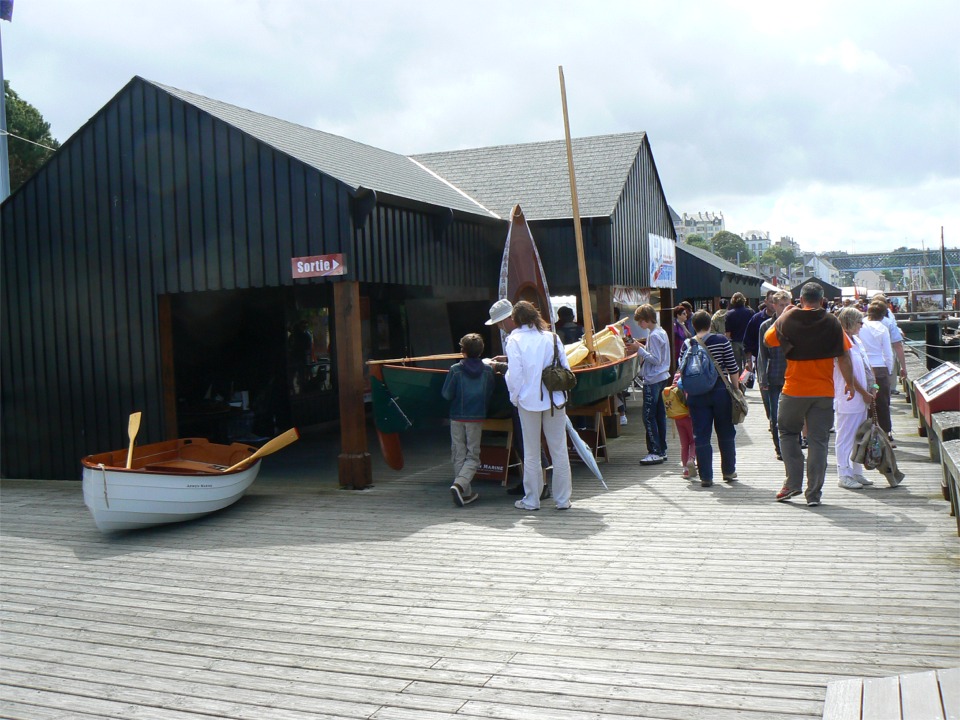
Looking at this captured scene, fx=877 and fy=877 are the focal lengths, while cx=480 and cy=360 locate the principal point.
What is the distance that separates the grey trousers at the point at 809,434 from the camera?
716 centimetres

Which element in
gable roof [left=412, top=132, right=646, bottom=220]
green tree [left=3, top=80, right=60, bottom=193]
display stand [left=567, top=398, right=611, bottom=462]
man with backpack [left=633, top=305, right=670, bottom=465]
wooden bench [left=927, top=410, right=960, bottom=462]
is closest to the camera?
wooden bench [left=927, top=410, right=960, bottom=462]

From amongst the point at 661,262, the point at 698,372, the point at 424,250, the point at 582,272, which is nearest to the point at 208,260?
the point at 424,250

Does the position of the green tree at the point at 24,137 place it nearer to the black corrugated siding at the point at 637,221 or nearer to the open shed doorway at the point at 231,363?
the open shed doorway at the point at 231,363

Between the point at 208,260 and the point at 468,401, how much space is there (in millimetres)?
4070

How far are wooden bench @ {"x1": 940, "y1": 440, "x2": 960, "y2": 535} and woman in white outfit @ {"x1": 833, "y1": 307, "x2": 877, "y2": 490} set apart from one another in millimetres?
730

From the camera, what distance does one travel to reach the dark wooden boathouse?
9.94 meters

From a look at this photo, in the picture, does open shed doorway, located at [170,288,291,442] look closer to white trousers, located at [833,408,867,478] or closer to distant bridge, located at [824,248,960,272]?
white trousers, located at [833,408,867,478]

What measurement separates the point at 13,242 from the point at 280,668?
9.60 meters

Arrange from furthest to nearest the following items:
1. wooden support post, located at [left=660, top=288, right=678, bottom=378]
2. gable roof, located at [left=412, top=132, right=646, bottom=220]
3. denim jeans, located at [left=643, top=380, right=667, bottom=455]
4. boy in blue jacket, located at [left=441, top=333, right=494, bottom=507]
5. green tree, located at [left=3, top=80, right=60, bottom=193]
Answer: green tree, located at [left=3, top=80, right=60, bottom=193] < wooden support post, located at [left=660, top=288, right=678, bottom=378] < gable roof, located at [left=412, top=132, right=646, bottom=220] < denim jeans, located at [left=643, top=380, right=667, bottom=455] < boy in blue jacket, located at [left=441, top=333, right=494, bottom=507]

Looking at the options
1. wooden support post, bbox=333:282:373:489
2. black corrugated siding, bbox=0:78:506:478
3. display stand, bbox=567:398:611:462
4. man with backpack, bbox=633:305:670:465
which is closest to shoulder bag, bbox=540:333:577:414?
man with backpack, bbox=633:305:670:465

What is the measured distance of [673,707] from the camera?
386 centimetres

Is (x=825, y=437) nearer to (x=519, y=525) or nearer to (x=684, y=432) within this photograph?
(x=684, y=432)

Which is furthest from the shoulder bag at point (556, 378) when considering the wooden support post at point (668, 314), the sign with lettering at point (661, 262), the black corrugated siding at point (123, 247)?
the wooden support post at point (668, 314)

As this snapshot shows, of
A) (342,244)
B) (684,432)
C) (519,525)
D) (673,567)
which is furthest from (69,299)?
(673,567)
